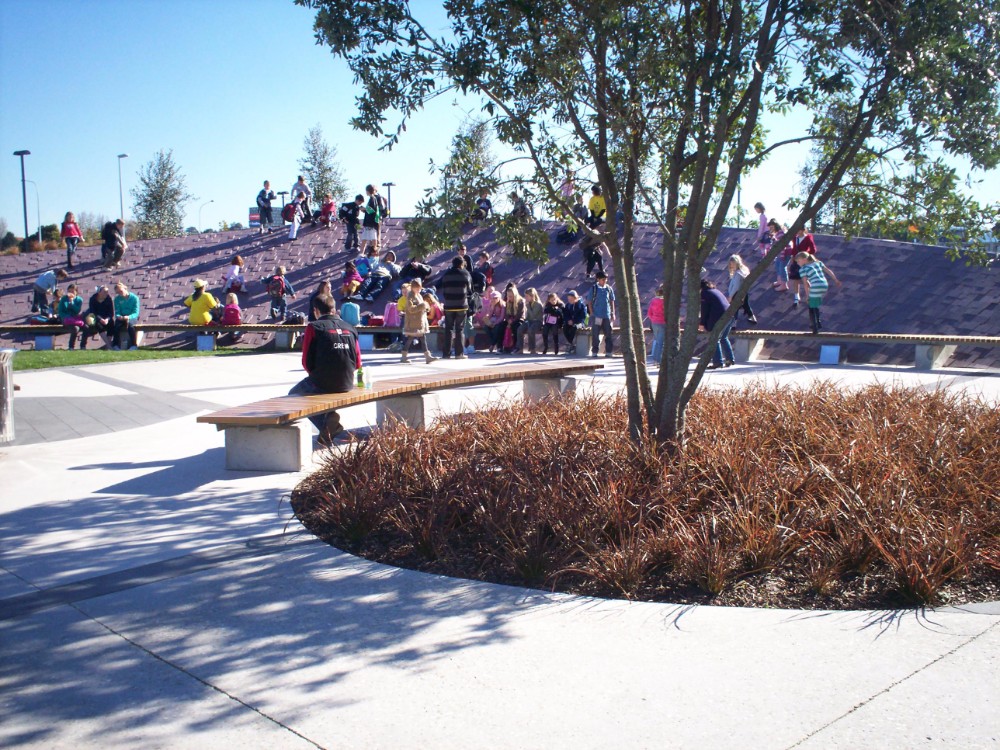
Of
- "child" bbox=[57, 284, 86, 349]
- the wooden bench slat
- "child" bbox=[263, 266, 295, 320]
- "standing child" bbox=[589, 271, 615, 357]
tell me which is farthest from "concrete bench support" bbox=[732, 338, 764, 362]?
"child" bbox=[57, 284, 86, 349]

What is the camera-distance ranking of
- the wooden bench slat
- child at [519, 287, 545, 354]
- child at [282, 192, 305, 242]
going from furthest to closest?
child at [282, 192, 305, 242] < child at [519, 287, 545, 354] < the wooden bench slat

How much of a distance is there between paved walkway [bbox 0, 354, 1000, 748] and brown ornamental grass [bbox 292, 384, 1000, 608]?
0.25 m

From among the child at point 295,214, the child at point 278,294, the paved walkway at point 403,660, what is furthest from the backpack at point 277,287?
the paved walkway at point 403,660

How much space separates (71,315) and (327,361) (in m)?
16.6

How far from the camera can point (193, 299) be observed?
23.0 meters

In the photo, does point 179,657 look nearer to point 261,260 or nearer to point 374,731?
point 374,731

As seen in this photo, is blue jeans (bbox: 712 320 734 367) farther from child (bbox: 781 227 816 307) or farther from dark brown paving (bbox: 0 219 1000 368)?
child (bbox: 781 227 816 307)

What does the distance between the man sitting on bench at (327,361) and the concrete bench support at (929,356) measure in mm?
11132

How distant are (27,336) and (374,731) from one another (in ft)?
78.4

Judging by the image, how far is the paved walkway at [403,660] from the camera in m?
3.24

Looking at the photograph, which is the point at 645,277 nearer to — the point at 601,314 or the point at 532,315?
the point at 532,315

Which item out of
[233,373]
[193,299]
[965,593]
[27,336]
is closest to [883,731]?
[965,593]

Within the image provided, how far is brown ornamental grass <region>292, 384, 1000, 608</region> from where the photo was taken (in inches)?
185

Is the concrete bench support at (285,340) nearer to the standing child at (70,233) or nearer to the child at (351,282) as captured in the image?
the child at (351,282)
